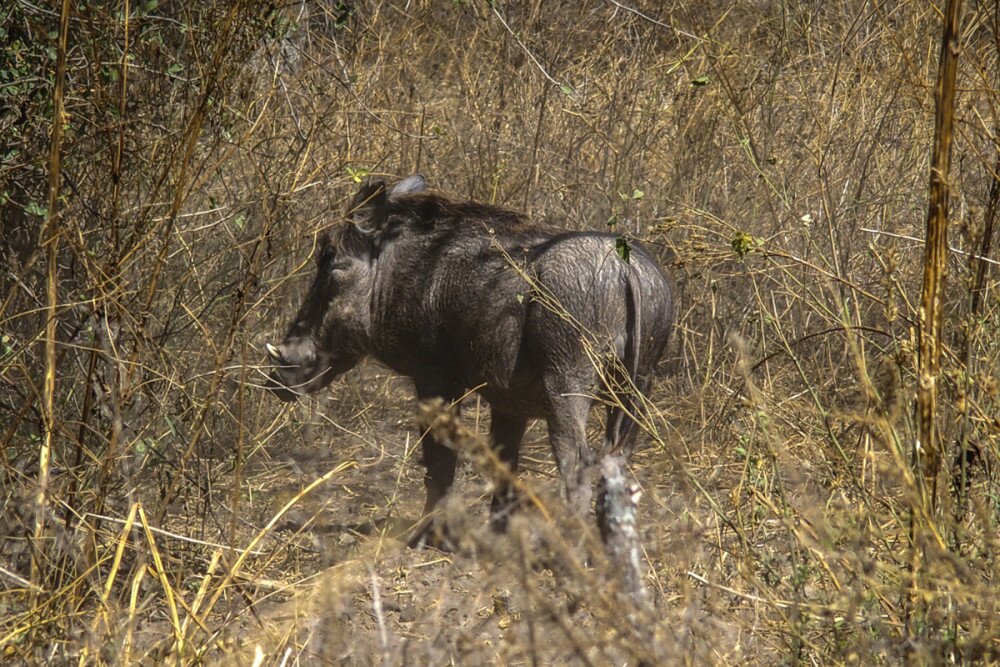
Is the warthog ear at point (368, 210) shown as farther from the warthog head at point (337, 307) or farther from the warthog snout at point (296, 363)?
the warthog snout at point (296, 363)

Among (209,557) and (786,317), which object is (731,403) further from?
(209,557)

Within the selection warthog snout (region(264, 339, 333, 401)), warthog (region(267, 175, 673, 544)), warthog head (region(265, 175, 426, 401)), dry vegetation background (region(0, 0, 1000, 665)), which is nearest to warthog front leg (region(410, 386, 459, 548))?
warthog (region(267, 175, 673, 544))

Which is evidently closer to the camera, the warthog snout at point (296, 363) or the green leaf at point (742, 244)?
the green leaf at point (742, 244)

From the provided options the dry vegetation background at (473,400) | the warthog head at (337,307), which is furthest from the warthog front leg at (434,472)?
the warthog head at (337,307)

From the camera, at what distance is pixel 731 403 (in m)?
5.37

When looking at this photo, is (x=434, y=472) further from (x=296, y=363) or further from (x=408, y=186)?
(x=408, y=186)

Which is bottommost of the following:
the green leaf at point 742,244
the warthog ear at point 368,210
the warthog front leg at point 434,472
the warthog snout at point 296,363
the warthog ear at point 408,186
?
the warthog front leg at point 434,472

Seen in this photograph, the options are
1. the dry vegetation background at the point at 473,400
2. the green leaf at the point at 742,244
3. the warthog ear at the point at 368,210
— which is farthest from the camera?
the warthog ear at the point at 368,210

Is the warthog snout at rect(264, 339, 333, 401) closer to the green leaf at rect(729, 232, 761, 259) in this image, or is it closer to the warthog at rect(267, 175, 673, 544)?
the warthog at rect(267, 175, 673, 544)

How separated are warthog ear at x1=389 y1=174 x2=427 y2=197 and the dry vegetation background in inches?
6.9

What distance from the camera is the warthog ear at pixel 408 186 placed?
580 cm

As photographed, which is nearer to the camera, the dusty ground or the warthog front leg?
the dusty ground

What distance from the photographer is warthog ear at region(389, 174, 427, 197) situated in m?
5.80

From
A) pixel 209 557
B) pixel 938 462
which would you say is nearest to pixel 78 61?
pixel 209 557
